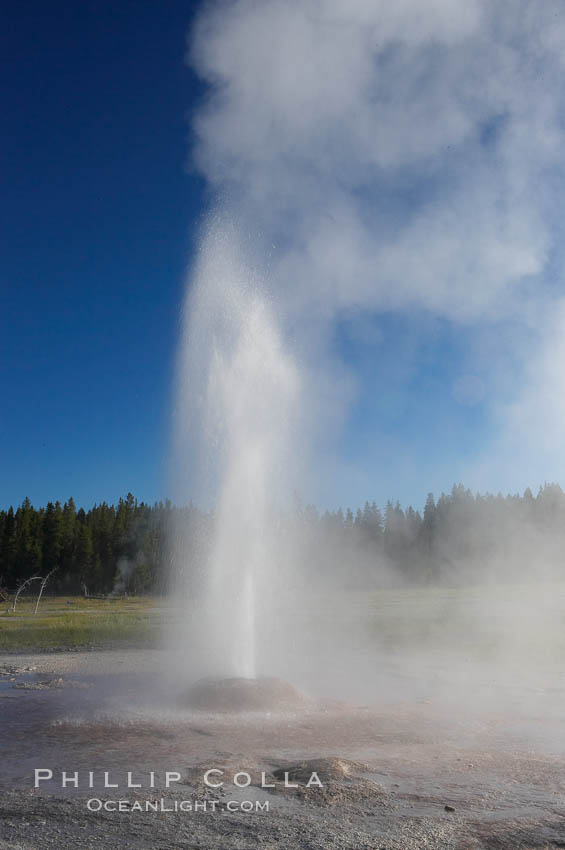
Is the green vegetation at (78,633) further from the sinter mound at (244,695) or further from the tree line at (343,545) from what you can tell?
the tree line at (343,545)

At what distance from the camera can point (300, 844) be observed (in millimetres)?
5941

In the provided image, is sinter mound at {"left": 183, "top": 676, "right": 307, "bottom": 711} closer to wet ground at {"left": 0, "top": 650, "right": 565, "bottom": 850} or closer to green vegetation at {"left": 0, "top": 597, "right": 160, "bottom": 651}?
wet ground at {"left": 0, "top": 650, "right": 565, "bottom": 850}

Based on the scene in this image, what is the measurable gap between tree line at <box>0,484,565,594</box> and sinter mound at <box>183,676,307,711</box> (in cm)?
4077

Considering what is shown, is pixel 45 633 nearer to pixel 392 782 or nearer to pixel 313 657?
pixel 313 657

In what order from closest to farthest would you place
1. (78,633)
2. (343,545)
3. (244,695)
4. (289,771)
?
(289,771)
(244,695)
(78,633)
(343,545)

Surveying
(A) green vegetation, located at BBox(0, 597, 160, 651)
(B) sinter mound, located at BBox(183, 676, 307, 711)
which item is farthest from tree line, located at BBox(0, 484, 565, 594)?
(B) sinter mound, located at BBox(183, 676, 307, 711)

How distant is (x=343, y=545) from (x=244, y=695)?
62.2 metres

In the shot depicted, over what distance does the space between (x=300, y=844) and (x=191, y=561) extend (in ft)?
40.7

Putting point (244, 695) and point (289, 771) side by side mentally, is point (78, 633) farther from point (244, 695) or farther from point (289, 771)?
point (289, 771)

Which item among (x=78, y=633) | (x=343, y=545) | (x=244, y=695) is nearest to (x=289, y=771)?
(x=244, y=695)

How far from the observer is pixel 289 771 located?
8.24 m

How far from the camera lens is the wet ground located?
245 inches

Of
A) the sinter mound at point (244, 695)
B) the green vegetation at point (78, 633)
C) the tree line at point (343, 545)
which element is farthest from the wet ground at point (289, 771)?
the tree line at point (343, 545)

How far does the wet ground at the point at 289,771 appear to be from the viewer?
622 cm
